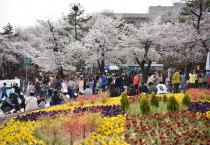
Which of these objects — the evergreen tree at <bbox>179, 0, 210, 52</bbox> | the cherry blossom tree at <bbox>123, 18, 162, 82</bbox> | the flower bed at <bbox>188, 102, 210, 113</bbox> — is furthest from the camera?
the cherry blossom tree at <bbox>123, 18, 162, 82</bbox>

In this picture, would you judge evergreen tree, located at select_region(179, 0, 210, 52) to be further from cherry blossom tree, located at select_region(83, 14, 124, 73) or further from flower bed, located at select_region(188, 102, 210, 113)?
flower bed, located at select_region(188, 102, 210, 113)

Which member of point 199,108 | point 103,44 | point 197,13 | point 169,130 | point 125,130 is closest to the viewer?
point 169,130

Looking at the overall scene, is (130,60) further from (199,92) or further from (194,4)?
(199,92)

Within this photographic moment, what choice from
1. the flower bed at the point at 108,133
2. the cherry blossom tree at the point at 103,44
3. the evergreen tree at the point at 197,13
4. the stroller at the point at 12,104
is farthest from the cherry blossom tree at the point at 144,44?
the flower bed at the point at 108,133

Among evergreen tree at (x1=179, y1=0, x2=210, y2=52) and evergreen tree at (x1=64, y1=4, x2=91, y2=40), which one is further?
evergreen tree at (x1=64, y1=4, x2=91, y2=40)

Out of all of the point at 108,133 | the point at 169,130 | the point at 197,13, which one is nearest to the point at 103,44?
the point at 197,13

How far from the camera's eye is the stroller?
1768cm

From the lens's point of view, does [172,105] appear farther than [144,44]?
No

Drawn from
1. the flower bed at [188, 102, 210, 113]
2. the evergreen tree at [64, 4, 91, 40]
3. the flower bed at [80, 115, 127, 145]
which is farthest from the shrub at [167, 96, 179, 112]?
the evergreen tree at [64, 4, 91, 40]

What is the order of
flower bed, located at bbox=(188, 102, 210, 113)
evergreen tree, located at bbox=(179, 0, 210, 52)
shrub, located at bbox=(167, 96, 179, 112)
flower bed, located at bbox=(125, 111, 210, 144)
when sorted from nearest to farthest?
flower bed, located at bbox=(125, 111, 210, 144)
flower bed, located at bbox=(188, 102, 210, 113)
shrub, located at bbox=(167, 96, 179, 112)
evergreen tree, located at bbox=(179, 0, 210, 52)

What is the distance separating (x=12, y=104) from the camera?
18.1m

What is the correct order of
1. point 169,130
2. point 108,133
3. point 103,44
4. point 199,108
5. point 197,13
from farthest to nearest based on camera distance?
point 103,44
point 197,13
point 199,108
point 169,130
point 108,133

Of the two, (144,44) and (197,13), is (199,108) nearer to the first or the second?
(197,13)

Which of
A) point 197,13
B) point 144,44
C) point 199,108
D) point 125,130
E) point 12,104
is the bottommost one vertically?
point 12,104
